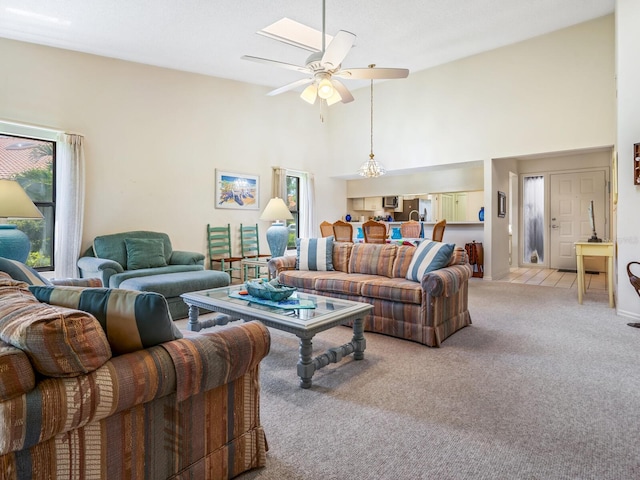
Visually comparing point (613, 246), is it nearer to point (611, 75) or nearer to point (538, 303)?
point (538, 303)

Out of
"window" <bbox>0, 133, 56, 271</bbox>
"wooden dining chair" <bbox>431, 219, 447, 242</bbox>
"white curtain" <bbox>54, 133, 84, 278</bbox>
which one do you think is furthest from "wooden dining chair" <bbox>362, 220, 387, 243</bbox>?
"window" <bbox>0, 133, 56, 271</bbox>

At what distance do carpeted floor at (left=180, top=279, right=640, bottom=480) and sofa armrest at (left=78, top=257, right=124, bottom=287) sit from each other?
2.04 metres

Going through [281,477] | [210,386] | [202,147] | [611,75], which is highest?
[611,75]

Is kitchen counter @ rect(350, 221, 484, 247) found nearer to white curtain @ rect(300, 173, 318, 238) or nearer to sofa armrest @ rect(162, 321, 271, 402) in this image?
white curtain @ rect(300, 173, 318, 238)

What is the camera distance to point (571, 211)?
755cm

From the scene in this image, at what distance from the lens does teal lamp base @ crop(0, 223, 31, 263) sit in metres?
3.17

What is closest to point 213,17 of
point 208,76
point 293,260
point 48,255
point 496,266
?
point 208,76

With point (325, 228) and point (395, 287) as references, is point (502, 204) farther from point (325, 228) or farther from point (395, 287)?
point (395, 287)

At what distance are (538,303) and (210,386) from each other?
14.7 feet

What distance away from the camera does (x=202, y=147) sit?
584cm

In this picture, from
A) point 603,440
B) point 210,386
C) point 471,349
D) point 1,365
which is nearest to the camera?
point 1,365

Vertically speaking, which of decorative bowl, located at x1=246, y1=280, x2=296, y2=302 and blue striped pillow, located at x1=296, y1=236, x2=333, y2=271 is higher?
blue striped pillow, located at x1=296, y1=236, x2=333, y2=271

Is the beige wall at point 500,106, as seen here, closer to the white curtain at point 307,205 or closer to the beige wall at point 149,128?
the white curtain at point 307,205

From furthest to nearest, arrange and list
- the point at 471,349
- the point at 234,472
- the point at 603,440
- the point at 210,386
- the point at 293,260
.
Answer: the point at 293,260 < the point at 471,349 < the point at 603,440 < the point at 234,472 < the point at 210,386
